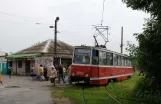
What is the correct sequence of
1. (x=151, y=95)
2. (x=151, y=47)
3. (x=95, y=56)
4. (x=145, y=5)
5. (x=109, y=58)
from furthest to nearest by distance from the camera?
(x=109, y=58) → (x=95, y=56) → (x=151, y=95) → (x=151, y=47) → (x=145, y=5)

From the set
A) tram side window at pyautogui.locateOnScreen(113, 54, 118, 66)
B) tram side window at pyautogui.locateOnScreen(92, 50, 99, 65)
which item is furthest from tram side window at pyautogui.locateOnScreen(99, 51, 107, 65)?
tram side window at pyautogui.locateOnScreen(113, 54, 118, 66)

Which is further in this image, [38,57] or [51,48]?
[51,48]

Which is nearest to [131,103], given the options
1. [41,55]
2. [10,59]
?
[41,55]

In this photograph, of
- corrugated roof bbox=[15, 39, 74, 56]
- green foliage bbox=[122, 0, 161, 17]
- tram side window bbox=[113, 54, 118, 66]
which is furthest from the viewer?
corrugated roof bbox=[15, 39, 74, 56]

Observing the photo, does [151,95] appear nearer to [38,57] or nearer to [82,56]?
[82,56]

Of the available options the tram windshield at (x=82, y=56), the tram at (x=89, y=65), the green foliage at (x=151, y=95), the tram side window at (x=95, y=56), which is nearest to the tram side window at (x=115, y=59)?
the tram at (x=89, y=65)

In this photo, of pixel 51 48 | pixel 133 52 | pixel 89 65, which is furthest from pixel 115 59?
pixel 51 48

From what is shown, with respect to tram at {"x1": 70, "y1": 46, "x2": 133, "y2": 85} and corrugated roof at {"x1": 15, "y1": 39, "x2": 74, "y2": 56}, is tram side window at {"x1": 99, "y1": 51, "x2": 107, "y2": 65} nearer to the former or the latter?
tram at {"x1": 70, "y1": 46, "x2": 133, "y2": 85}

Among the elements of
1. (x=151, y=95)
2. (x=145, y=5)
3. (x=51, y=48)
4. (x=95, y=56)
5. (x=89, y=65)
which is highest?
(x=145, y=5)

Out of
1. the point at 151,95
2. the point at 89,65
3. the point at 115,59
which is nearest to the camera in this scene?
the point at 151,95

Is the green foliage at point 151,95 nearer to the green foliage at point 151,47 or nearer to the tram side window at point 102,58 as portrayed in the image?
the green foliage at point 151,47

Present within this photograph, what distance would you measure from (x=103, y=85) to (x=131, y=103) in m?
10.3

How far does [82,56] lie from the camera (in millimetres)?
25172

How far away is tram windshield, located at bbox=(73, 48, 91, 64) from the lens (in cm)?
2496
